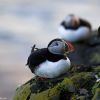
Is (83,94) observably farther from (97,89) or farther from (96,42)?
(96,42)

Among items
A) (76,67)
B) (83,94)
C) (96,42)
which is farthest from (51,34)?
(83,94)

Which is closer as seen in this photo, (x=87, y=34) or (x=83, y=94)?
(x=83, y=94)

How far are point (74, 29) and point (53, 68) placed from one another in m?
7.06

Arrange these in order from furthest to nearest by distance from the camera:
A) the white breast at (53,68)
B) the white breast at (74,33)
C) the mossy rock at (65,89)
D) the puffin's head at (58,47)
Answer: the white breast at (74,33)
the puffin's head at (58,47)
the white breast at (53,68)
the mossy rock at (65,89)

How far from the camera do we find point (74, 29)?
1211 centimetres

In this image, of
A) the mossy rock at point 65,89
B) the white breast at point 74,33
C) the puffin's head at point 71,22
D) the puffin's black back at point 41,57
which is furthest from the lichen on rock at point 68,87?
the puffin's head at point 71,22

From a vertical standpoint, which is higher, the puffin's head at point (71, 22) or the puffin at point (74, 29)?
the puffin's head at point (71, 22)

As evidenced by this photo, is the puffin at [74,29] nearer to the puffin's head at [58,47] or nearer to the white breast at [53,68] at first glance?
the puffin's head at [58,47]

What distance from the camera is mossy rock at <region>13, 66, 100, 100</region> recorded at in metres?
4.57

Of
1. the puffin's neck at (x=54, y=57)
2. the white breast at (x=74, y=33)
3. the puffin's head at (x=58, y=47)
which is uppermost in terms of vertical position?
the puffin's head at (x=58, y=47)

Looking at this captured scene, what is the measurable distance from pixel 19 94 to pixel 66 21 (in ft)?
23.4

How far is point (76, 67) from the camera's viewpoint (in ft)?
17.5

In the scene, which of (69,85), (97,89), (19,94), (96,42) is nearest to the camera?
(97,89)

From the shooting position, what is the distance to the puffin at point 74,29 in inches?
467
